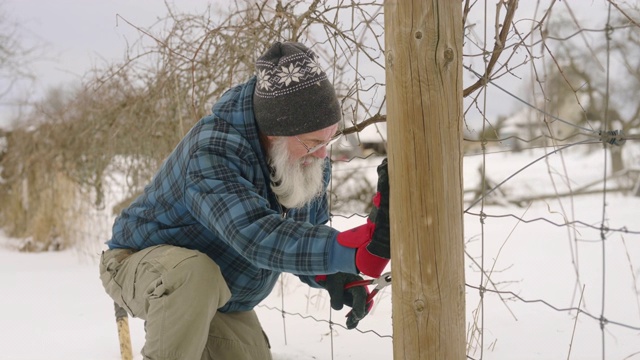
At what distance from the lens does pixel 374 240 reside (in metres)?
1.53

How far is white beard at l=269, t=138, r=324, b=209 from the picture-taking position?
195 cm

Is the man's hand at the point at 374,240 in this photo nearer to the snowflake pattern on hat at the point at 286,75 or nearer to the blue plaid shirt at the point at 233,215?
the blue plaid shirt at the point at 233,215

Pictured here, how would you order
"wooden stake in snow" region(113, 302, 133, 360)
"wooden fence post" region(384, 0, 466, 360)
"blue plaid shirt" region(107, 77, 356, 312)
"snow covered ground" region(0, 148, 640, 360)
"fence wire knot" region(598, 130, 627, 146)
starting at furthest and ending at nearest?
1. "snow covered ground" region(0, 148, 640, 360)
2. "wooden stake in snow" region(113, 302, 133, 360)
3. "fence wire knot" region(598, 130, 627, 146)
4. "blue plaid shirt" region(107, 77, 356, 312)
5. "wooden fence post" region(384, 0, 466, 360)

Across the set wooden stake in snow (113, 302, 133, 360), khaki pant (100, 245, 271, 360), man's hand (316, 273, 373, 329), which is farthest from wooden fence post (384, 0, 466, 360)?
wooden stake in snow (113, 302, 133, 360)

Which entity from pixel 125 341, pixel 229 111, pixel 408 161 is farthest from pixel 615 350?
pixel 125 341

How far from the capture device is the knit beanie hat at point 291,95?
187 cm

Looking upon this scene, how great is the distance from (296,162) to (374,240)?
0.53 meters

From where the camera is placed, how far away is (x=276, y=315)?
11.6 ft

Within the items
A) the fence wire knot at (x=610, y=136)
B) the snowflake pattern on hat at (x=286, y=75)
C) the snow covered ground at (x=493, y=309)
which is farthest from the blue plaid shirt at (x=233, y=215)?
the fence wire knot at (x=610, y=136)

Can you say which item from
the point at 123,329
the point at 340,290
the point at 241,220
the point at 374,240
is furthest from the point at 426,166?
the point at 123,329

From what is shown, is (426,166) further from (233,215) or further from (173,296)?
(173,296)

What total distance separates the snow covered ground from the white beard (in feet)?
1.84

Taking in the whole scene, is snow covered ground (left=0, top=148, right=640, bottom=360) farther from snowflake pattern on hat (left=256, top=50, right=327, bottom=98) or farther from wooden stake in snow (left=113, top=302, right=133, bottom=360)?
snowflake pattern on hat (left=256, top=50, right=327, bottom=98)

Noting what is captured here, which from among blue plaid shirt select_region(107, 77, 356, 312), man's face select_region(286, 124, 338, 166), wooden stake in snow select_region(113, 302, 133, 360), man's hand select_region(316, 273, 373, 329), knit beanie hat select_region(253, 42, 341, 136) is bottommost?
wooden stake in snow select_region(113, 302, 133, 360)
